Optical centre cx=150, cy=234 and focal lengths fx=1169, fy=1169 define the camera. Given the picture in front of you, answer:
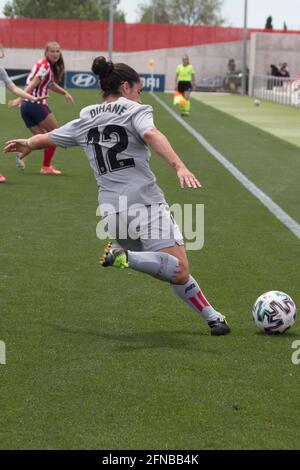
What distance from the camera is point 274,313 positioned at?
7.59 m

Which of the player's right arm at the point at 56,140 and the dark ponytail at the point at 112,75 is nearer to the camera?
the dark ponytail at the point at 112,75

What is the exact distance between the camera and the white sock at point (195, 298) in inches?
298

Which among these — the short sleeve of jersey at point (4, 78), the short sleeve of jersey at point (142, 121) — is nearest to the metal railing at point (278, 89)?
the short sleeve of jersey at point (4, 78)

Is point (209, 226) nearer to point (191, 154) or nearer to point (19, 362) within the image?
point (19, 362)

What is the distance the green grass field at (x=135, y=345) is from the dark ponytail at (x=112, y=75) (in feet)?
→ 5.13

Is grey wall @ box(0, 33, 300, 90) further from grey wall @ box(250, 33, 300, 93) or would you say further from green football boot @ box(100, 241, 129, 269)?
green football boot @ box(100, 241, 129, 269)

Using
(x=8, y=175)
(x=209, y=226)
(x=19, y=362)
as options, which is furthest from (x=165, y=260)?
(x=8, y=175)

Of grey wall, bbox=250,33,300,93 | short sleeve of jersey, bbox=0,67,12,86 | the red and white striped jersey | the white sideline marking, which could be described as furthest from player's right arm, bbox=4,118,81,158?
grey wall, bbox=250,33,300,93

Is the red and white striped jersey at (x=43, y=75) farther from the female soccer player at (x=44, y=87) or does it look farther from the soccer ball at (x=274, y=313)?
the soccer ball at (x=274, y=313)

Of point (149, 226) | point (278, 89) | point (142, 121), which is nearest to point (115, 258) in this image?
point (149, 226)

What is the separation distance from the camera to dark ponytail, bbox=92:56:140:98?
731 centimetres

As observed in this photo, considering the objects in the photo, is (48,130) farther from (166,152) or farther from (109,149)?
(166,152)

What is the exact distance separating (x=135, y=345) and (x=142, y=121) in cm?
139

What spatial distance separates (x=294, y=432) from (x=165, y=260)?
2.08m
